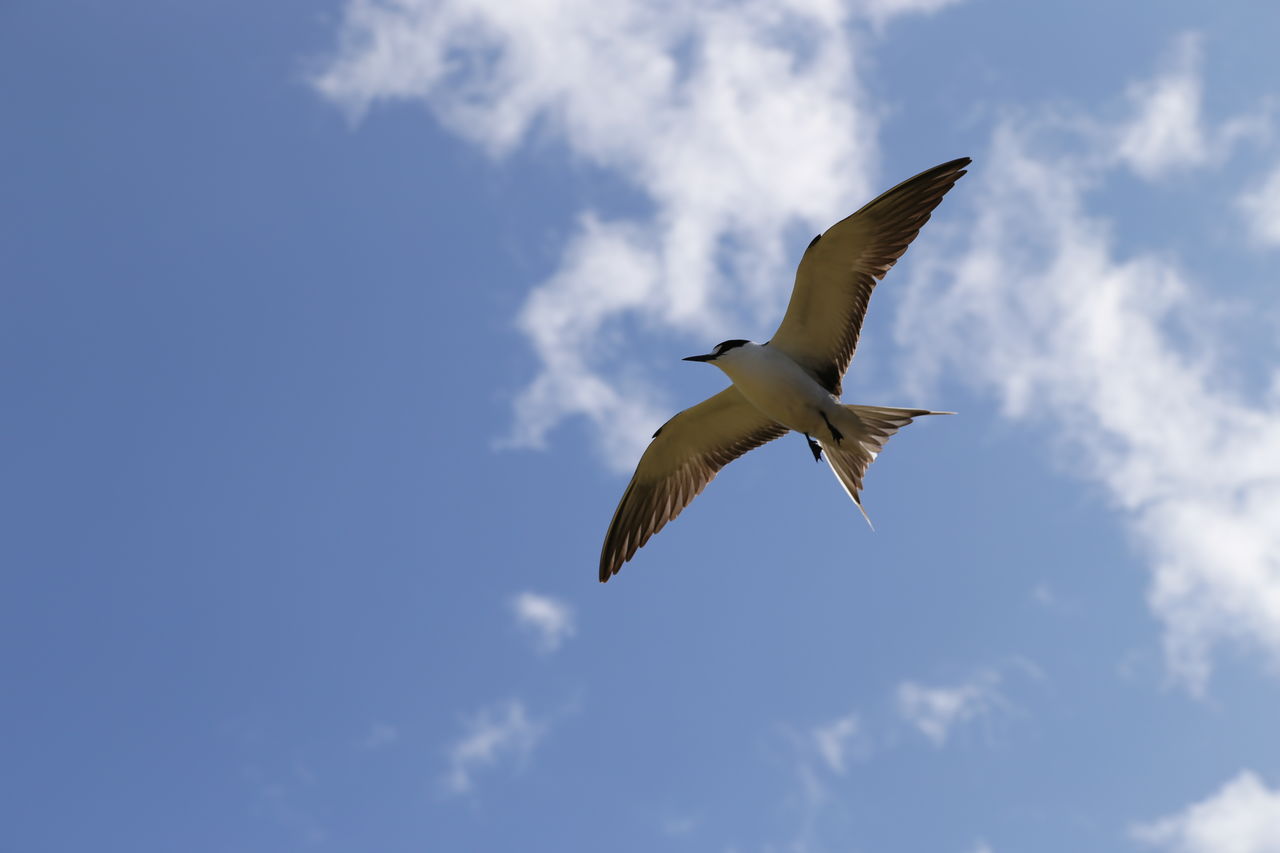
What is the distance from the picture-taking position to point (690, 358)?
10.8 meters

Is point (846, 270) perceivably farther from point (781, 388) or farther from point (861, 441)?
point (861, 441)

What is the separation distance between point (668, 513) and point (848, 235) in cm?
342

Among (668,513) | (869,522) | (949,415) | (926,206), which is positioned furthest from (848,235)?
(668,513)

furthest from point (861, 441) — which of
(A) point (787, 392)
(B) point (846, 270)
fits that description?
(B) point (846, 270)

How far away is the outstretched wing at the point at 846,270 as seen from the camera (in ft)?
31.6

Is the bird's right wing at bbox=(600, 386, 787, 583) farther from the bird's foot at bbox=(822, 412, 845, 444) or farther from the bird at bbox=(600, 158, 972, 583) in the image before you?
the bird's foot at bbox=(822, 412, 845, 444)

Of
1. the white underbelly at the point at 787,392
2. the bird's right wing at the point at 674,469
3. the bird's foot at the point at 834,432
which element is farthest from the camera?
the bird's right wing at the point at 674,469

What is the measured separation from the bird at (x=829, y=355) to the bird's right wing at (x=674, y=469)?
3 centimetres

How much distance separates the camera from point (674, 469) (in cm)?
1159

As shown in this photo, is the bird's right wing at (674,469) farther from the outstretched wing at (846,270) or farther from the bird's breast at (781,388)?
the outstretched wing at (846,270)

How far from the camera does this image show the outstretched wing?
31.6 ft

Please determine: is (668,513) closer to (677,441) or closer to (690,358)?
(677,441)

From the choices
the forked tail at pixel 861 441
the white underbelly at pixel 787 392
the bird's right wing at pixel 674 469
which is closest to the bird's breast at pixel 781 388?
the white underbelly at pixel 787 392

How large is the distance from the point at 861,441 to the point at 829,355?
875 mm
